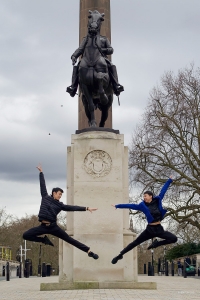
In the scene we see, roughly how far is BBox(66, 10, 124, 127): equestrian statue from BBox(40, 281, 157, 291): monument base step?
4.59 metres

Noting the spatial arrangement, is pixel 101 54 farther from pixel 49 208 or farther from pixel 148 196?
pixel 49 208

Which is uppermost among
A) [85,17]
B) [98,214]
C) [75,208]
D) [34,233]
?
[85,17]

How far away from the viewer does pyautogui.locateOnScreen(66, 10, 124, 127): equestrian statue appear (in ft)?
50.6

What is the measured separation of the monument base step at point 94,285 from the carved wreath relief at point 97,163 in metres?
2.87

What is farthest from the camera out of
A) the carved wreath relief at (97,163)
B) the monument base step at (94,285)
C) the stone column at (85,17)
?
the stone column at (85,17)

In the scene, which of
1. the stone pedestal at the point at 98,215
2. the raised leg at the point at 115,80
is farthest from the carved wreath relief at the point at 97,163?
the raised leg at the point at 115,80

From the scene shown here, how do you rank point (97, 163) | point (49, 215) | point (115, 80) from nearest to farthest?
1. point (49, 215)
2. point (97, 163)
3. point (115, 80)

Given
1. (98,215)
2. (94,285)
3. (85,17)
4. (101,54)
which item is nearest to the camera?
(94,285)

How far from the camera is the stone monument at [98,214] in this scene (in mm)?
13914

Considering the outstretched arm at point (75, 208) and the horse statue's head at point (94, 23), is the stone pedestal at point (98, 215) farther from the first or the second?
the outstretched arm at point (75, 208)

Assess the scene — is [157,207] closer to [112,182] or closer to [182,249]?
[112,182]

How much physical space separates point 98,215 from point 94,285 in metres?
1.82

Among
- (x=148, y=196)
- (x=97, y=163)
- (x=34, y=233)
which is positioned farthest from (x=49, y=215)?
(x=97, y=163)

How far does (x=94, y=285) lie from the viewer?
13.5 metres
